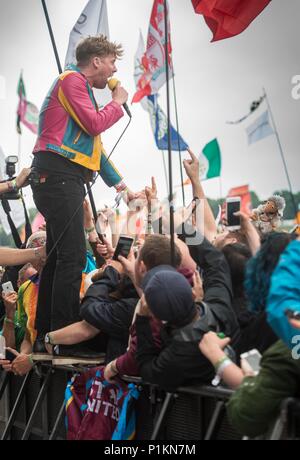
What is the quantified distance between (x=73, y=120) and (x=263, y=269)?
265 centimetres

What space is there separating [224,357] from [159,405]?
2.98ft

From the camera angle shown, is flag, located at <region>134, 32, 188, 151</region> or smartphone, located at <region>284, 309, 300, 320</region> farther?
flag, located at <region>134, 32, 188, 151</region>

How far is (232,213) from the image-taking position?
4.76 meters

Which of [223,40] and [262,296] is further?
[223,40]

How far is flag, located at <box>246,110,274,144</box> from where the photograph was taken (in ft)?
32.4

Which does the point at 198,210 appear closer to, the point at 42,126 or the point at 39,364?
the point at 42,126

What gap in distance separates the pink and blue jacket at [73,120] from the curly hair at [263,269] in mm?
2388

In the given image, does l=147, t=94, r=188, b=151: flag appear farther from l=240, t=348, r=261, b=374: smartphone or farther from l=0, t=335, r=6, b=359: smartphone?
l=240, t=348, r=261, b=374: smartphone

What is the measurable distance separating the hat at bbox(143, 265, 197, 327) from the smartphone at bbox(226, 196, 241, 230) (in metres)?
0.92

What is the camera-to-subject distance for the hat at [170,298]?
3854 millimetres

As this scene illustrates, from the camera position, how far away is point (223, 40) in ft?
20.2

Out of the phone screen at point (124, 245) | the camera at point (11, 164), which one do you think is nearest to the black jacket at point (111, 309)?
the phone screen at point (124, 245)

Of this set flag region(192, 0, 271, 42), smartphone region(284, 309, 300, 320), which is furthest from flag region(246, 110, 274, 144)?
smartphone region(284, 309, 300, 320)
